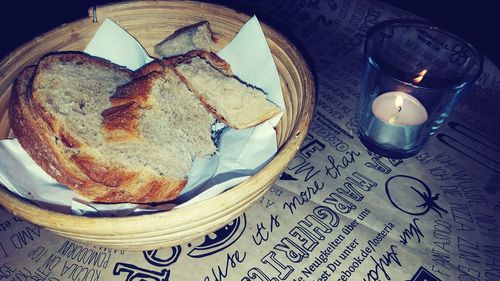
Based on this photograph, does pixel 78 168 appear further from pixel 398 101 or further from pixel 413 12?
pixel 413 12

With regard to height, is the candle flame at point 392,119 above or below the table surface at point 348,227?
above

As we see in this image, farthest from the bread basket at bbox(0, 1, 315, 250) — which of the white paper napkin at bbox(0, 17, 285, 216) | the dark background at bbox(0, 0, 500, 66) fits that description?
the dark background at bbox(0, 0, 500, 66)

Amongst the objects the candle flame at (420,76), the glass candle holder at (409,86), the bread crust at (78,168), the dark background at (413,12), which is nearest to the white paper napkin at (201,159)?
the bread crust at (78,168)

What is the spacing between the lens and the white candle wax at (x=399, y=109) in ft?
3.66

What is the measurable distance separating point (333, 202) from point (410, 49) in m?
0.62

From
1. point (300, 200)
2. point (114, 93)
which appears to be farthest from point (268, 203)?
point (114, 93)

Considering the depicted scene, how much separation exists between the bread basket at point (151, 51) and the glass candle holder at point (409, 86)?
10.5 inches

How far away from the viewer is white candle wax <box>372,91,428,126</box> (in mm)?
1116

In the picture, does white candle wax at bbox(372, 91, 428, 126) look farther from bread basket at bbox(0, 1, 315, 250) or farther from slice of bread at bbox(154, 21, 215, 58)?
slice of bread at bbox(154, 21, 215, 58)

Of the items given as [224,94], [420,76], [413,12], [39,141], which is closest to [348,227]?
[224,94]

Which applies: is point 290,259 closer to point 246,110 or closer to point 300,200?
point 300,200

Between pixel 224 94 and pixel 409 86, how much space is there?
1.68 ft

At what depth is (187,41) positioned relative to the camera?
1.14 meters

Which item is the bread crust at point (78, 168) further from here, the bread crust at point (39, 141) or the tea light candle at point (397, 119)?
the tea light candle at point (397, 119)
